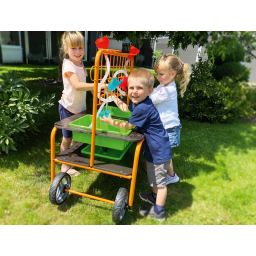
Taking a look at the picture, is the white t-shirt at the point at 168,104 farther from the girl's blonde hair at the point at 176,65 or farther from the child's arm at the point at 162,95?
the girl's blonde hair at the point at 176,65

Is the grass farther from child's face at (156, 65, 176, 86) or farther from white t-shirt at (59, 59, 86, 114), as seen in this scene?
child's face at (156, 65, 176, 86)

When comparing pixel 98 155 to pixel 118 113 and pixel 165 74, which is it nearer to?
pixel 118 113

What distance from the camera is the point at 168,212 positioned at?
2398 millimetres

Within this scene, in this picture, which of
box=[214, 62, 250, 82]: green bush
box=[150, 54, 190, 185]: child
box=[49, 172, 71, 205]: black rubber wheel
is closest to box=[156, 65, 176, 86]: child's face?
box=[150, 54, 190, 185]: child

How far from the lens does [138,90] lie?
1.97m

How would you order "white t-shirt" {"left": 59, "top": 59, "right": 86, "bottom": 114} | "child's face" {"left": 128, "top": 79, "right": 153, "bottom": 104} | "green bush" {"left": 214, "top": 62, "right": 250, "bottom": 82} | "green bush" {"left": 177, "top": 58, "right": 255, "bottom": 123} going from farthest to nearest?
1. "green bush" {"left": 214, "top": 62, "right": 250, "bottom": 82}
2. "green bush" {"left": 177, "top": 58, "right": 255, "bottom": 123}
3. "white t-shirt" {"left": 59, "top": 59, "right": 86, "bottom": 114}
4. "child's face" {"left": 128, "top": 79, "right": 153, "bottom": 104}

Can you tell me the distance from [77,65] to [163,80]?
40.6 inches

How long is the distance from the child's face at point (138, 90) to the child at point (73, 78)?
44 cm

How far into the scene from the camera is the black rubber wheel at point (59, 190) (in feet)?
7.04

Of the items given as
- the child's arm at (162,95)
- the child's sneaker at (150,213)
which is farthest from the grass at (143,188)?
the child's arm at (162,95)

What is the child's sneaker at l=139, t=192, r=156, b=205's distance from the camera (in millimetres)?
2463

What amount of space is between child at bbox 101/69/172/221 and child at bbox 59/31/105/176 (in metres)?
0.49

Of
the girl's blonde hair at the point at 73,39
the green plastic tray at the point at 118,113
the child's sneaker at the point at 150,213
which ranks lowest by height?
the child's sneaker at the point at 150,213

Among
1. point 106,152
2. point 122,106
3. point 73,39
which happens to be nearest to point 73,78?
point 73,39
